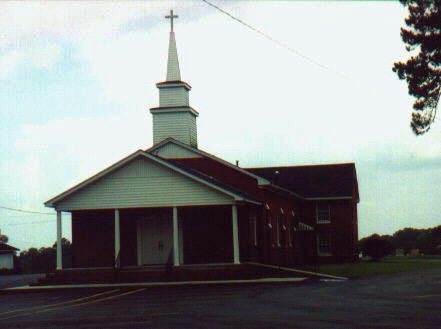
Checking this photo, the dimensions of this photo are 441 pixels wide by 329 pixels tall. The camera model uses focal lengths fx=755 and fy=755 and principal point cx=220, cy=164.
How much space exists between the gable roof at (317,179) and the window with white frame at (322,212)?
93 centimetres

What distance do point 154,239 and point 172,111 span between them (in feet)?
23.0

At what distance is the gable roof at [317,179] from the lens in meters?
52.8

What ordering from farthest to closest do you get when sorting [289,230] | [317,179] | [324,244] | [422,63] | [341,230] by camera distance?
[317,179] → [324,244] → [341,230] → [289,230] → [422,63]

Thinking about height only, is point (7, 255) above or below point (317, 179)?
below

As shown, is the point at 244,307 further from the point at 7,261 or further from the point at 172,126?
the point at 7,261

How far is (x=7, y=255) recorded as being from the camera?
79.6 meters

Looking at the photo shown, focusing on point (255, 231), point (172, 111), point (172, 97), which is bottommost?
point (255, 231)

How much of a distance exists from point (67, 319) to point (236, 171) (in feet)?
72.3

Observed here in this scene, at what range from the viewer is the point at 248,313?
657 inches

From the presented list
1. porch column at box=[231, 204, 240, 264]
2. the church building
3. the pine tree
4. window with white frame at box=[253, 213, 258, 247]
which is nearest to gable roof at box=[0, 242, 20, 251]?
the church building

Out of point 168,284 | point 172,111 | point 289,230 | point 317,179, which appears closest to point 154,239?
point 172,111

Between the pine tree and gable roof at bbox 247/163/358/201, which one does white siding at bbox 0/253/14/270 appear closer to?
gable roof at bbox 247/163/358/201

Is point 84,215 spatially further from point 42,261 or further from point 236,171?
point 42,261

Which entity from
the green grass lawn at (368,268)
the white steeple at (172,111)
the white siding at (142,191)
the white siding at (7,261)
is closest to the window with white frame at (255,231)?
the green grass lawn at (368,268)
